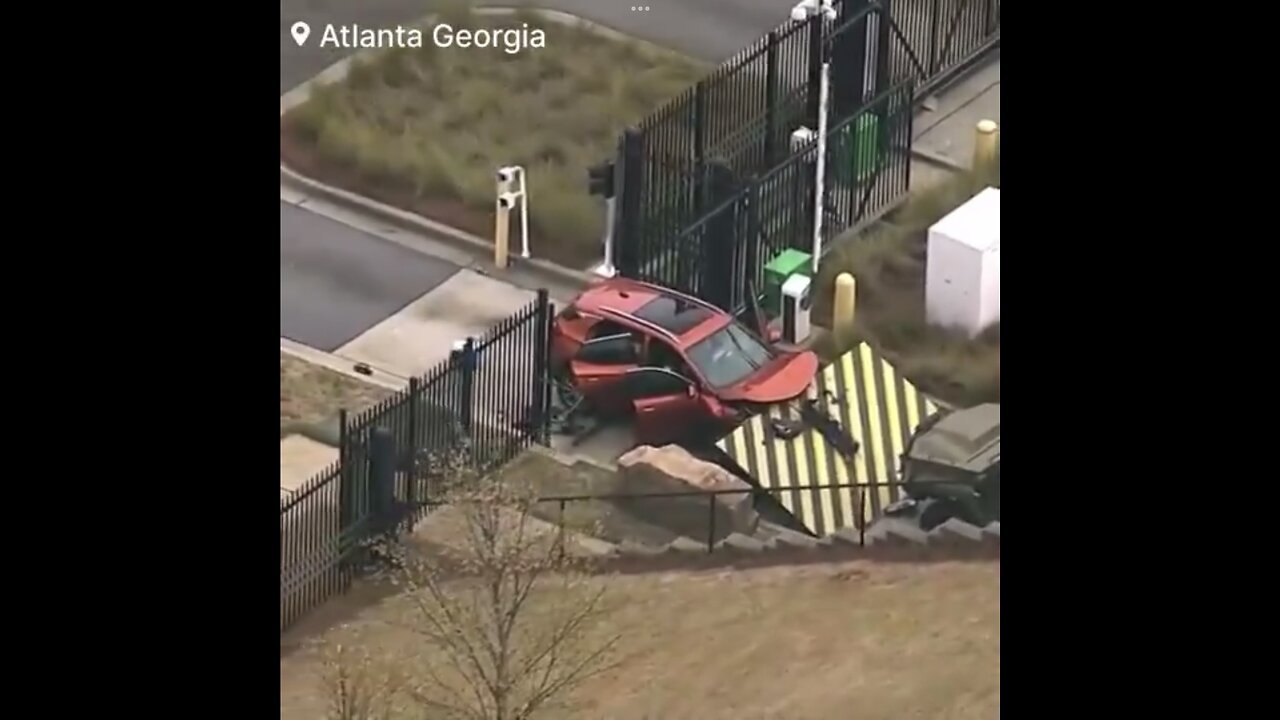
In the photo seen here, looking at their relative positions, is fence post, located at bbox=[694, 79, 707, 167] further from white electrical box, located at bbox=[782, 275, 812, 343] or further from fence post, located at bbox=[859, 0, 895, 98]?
fence post, located at bbox=[859, 0, 895, 98]

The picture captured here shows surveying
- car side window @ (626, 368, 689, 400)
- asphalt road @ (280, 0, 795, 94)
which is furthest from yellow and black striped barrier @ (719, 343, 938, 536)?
asphalt road @ (280, 0, 795, 94)

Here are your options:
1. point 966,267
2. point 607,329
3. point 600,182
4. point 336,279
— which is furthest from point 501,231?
point 966,267

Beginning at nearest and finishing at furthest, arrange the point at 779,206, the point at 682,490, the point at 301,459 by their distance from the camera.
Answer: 1. the point at 301,459
2. the point at 682,490
3. the point at 779,206

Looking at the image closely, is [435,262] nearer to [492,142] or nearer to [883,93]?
[492,142]

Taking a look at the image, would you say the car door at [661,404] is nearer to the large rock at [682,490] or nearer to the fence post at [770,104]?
the large rock at [682,490]

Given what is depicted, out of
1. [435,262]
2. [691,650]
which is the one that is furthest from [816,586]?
[435,262]

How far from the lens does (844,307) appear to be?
36.2 metres

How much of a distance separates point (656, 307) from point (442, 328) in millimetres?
1347

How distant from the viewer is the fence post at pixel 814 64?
36375 millimetres

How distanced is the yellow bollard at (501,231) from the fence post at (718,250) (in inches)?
48.9

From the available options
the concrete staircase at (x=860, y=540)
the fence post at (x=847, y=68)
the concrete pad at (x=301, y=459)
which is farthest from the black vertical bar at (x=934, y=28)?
the concrete pad at (x=301, y=459)

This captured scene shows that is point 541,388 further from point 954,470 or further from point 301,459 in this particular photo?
point 954,470

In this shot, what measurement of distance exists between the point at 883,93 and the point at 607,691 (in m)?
4.33

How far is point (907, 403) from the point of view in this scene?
3606 centimetres
